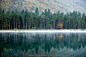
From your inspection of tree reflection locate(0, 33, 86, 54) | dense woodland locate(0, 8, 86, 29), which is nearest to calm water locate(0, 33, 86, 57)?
tree reflection locate(0, 33, 86, 54)

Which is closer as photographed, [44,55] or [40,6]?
[44,55]

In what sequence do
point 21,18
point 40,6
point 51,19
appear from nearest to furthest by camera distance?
point 21,18, point 51,19, point 40,6

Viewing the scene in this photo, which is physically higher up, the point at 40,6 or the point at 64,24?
the point at 40,6

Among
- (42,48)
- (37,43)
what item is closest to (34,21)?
(37,43)

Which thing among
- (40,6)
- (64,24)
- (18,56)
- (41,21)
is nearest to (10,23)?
(41,21)

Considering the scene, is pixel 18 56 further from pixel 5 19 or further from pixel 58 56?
pixel 5 19

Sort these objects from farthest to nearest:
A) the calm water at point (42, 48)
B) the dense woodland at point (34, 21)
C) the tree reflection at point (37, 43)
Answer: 1. the dense woodland at point (34, 21)
2. the tree reflection at point (37, 43)
3. the calm water at point (42, 48)

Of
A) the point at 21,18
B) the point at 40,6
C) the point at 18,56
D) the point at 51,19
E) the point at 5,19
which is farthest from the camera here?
the point at 40,6

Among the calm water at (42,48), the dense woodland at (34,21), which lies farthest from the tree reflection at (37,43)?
the dense woodland at (34,21)

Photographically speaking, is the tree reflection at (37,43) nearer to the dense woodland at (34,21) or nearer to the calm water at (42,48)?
the calm water at (42,48)

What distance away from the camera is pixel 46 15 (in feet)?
259

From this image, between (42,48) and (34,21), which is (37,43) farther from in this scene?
(34,21)

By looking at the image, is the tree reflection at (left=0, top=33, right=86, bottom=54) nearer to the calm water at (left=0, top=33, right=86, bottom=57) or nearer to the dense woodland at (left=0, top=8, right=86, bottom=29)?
the calm water at (left=0, top=33, right=86, bottom=57)

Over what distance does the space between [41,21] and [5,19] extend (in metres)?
22.3
